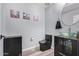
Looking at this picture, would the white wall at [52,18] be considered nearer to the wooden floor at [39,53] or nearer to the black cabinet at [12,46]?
the wooden floor at [39,53]

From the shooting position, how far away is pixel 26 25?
125 centimetres

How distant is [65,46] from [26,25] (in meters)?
0.52

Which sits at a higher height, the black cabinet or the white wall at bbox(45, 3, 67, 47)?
the white wall at bbox(45, 3, 67, 47)

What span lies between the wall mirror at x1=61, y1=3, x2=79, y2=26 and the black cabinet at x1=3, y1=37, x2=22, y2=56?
22.7 inches

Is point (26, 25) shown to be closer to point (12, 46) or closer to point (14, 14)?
point (14, 14)

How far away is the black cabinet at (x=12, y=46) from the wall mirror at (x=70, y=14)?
58cm

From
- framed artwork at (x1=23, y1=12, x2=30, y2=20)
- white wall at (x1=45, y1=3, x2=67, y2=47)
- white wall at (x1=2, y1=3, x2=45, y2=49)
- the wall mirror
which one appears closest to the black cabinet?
white wall at (x1=2, y1=3, x2=45, y2=49)

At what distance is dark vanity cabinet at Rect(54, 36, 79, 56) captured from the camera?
1195 millimetres

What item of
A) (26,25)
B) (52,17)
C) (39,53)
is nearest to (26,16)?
(26,25)

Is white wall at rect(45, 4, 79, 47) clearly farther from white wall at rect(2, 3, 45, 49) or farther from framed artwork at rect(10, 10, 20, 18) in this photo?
framed artwork at rect(10, 10, 20, 18)

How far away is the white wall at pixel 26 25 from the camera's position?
1.20 meters

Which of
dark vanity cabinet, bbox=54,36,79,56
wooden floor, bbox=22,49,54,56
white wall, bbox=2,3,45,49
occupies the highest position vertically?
white wall, bbox=2,3,45,49

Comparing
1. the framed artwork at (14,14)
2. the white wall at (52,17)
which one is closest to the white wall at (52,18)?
the white wall at (52,17)

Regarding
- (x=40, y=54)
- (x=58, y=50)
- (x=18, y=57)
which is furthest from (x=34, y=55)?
(x=58, y=50)
